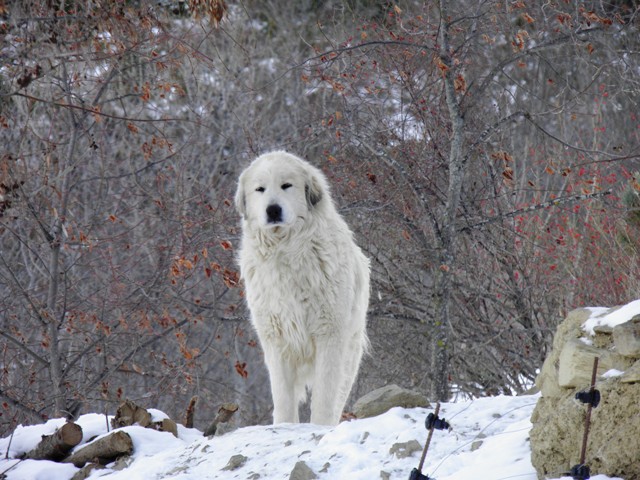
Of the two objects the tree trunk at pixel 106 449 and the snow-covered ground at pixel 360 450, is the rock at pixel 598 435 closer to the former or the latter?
the snow-covered ground at pixel 360 450

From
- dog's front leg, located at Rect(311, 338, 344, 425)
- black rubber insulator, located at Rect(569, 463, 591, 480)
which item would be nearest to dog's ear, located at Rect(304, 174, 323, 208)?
dog's front leg, located at Rect(311, 338, 344, 425)

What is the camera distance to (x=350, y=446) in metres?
4.68

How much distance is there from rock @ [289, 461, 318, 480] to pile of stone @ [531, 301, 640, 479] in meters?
1.21

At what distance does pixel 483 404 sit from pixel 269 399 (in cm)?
1512

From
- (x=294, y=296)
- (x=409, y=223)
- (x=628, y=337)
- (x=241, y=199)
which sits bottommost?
(x=628, y=337)

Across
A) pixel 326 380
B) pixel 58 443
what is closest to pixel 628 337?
pixel 326 380

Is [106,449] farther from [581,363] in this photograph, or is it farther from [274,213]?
[581,363]

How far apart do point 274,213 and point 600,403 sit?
289 centimetres

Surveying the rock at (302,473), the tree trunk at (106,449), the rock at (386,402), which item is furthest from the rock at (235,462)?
the tree trunk at (106,449)

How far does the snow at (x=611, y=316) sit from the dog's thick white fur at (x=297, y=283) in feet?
7.85

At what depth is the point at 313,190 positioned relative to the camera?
6250 mm

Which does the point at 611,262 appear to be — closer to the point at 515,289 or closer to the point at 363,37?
the point at 515,289

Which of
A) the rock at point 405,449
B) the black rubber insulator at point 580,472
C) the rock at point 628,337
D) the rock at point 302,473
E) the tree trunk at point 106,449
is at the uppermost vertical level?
the rock at point 628,337

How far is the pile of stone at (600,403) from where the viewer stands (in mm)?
3467
